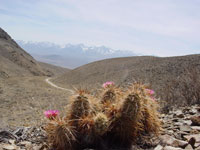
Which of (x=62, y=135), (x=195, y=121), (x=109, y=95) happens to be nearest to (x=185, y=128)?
(x=195, y=121)

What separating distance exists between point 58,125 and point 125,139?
101cm

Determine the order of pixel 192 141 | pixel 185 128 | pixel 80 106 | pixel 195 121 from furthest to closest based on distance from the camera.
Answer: pixel 195 121
pixel 185 128
pixel 80 106
pixel 192 141

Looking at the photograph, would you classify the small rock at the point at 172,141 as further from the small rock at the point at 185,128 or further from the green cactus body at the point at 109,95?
the green cactus body at the point at 109,95

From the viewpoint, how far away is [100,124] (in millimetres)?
2992

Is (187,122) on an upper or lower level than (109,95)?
lower

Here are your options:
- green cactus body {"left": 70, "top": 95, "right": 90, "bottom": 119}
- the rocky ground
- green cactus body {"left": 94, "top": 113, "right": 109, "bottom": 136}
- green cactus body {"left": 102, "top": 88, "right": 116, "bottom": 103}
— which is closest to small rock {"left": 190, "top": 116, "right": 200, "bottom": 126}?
the rocky ground

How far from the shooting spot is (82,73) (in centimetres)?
4572

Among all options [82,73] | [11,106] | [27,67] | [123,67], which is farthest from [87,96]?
[27,67]

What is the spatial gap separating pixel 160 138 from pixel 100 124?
104 centimetres

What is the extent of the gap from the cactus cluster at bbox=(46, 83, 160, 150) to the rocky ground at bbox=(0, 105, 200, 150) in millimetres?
213

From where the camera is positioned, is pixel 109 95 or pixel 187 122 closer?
pixel 109 95

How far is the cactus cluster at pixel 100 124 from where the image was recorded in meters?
3.03

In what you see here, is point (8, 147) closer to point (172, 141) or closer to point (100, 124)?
point (100, 124)

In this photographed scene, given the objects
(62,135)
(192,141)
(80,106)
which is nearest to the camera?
(62,135)
